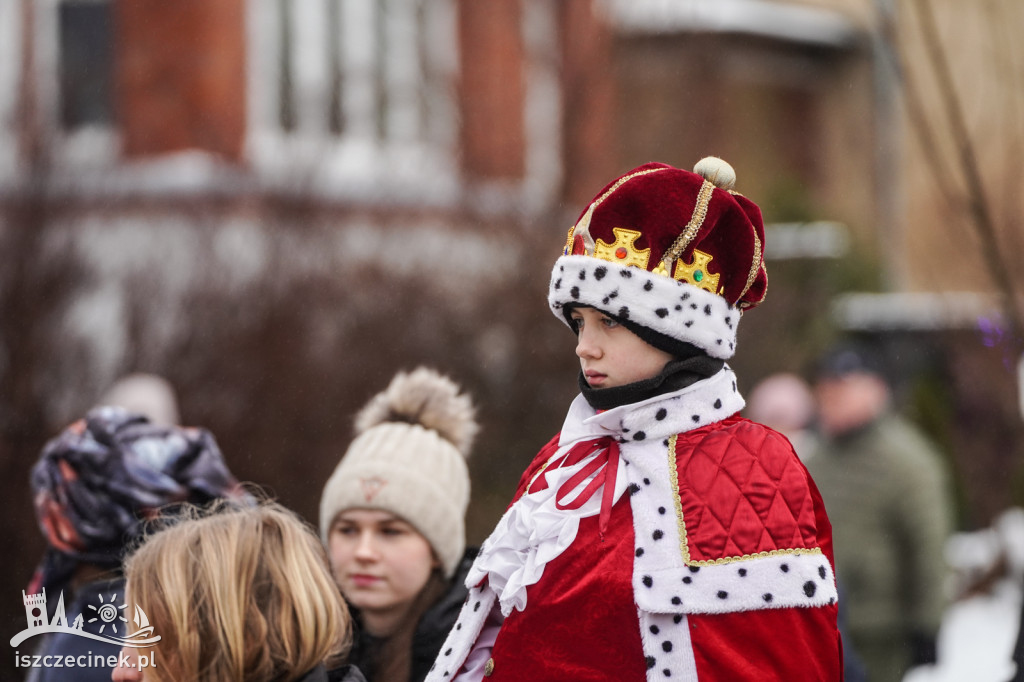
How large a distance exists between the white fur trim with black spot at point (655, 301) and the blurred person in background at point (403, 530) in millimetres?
1065

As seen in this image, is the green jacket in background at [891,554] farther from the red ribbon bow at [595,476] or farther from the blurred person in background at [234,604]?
the blurred person in background at [234,604]

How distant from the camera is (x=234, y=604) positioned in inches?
92.5

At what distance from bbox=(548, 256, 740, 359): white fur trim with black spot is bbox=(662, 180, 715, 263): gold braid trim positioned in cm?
5

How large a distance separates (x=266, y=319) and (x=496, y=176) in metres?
2.26

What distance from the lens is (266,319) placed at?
696cm

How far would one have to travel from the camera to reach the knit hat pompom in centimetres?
344

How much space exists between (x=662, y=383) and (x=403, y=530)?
3.84ft

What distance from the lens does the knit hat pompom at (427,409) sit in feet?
11.3

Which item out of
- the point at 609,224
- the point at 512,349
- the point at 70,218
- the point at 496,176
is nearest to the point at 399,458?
the point at 609,224

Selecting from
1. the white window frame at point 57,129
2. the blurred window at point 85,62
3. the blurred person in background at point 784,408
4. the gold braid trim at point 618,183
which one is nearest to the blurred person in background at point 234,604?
the gold braid trim at point 618,183

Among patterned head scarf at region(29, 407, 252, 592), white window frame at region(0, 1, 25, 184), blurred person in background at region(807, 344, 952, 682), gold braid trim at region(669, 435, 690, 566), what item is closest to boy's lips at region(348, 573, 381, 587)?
patterned head scarf at region(29, 407, 252, 592)

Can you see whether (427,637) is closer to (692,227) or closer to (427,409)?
(427,409)

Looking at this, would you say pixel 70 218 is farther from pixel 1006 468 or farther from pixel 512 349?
pixel 1006 468

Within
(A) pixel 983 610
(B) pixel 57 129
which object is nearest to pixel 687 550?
(B) pixel 57 129
